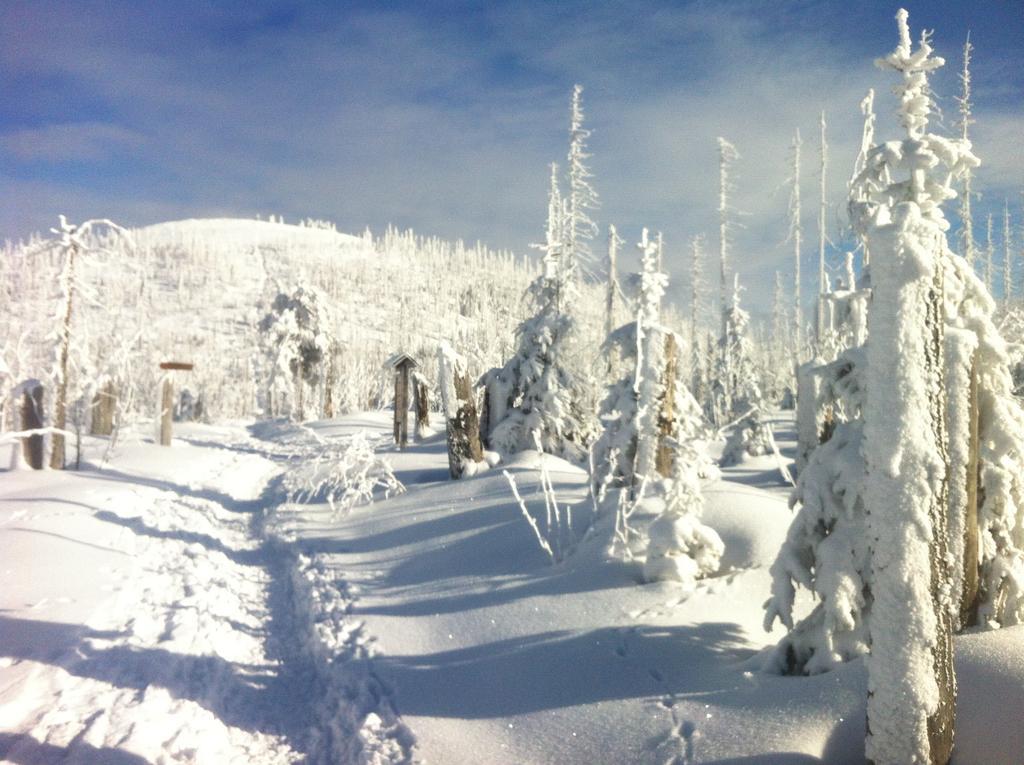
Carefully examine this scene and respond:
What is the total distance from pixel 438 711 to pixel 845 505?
11.3ft

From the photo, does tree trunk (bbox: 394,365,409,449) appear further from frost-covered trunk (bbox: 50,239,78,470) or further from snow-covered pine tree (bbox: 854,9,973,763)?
snow-covered pine tree (bbox: 854,9,973,763)

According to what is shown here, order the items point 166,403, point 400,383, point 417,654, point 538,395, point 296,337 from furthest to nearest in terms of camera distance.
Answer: point 296,337
point 400,383
point 166,403
point 538,395
point 417,654

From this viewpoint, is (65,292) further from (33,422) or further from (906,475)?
(906,475)

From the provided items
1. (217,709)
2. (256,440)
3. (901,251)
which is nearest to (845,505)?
(901,251)

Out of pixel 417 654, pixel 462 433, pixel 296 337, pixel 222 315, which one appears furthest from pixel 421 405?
pixel 222 315

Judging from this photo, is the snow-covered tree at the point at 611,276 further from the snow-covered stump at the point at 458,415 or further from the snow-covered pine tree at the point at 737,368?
the snow-covered stump at the point at 458,415

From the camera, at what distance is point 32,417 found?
1325 centimetres

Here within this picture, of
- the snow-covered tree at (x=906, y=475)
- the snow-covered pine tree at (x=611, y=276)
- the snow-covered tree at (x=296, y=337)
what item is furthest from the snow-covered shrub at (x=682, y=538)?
the snow-covered tree at (x=296, y=337)

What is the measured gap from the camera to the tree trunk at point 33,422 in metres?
13.1

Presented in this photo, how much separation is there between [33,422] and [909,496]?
645 inches

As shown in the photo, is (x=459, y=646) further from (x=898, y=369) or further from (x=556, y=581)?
(x=898, y=369)

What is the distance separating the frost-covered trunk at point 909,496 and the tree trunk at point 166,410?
21519 millimetres

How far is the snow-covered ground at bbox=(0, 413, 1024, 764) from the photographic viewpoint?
3.86 m

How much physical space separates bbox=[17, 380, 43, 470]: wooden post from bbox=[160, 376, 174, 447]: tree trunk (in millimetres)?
6214
